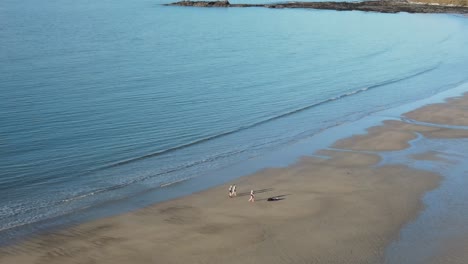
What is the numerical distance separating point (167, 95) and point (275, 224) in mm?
22281

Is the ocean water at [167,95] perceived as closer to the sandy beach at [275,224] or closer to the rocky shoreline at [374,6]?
the sandy beach at [275,224]

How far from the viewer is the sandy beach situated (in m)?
17.7

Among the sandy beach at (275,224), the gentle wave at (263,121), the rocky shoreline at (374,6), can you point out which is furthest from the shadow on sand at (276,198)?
the rocky shoreline at (374,6)

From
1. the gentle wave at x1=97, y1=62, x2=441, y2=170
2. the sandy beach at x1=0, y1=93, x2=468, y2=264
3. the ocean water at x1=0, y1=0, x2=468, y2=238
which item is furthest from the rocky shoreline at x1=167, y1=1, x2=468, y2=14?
the sandy beach at x1=0, y1=93, x2=468, y2=264

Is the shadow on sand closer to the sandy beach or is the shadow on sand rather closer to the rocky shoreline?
the sandy beach

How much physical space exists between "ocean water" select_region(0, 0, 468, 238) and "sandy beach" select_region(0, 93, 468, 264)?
1657 mm

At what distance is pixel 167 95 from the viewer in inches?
1598

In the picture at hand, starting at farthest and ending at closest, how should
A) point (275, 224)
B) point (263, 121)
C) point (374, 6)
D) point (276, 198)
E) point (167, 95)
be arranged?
point (374, 6) → point (167, 95) → point (263, 121) → point (276, 198) → point (275, 224)

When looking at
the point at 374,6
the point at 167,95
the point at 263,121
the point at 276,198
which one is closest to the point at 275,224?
the point at 276,198

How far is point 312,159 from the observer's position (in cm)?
2781

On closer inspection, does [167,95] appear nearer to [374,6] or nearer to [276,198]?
[276,198]

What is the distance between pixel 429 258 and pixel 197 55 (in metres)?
43.2

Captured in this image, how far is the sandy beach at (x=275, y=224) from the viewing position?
17.7m

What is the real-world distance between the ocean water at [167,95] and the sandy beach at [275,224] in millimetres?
1657
